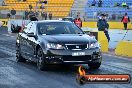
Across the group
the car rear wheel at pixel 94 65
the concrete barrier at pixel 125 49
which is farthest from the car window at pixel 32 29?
the concrete barrier at pixel 125 49

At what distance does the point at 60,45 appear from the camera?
1118cm

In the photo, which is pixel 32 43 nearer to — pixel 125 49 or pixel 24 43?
pixel 24 43

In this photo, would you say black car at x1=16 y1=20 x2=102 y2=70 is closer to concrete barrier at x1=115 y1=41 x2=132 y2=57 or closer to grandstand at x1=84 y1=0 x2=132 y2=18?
concrete barrier at x1=115 y1=41 x2=132 y2=57

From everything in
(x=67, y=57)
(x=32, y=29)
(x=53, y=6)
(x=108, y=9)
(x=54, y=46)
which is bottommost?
(x=53, y=6)

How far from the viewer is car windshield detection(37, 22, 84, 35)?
40.5 ft

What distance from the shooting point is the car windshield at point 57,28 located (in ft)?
40.5

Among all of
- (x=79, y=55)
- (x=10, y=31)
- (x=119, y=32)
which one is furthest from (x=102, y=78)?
(x=10, y=31)

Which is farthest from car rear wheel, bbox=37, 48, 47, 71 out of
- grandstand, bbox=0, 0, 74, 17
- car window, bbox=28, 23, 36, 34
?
grandstand, bbox=0, 0, 74, 17

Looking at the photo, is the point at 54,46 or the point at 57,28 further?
the point at 57,28

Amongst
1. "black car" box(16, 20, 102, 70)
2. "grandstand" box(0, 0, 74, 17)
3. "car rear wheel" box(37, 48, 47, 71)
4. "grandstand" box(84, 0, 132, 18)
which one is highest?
"black car" box(16, 20, 102, 70)

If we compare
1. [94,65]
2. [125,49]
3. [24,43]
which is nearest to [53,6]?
[125,49]

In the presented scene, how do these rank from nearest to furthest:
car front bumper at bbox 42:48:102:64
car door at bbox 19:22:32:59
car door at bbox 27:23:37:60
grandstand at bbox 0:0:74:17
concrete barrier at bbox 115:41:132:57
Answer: car front bumper at bbox 42:48:102:64 → car door at bbox 27:23:37:60 → car door at bbox 19:22:32:59 → concrete barrier at bbox 115:41:132:57 → grandstand at bbox 0:0:74:17

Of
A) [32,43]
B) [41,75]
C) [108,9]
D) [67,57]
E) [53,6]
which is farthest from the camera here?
[53,6]

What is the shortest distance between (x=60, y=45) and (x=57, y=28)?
4.55 feet
